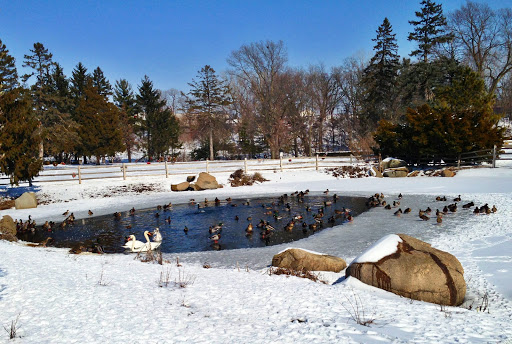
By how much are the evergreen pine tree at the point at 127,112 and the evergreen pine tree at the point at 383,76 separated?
33939mm

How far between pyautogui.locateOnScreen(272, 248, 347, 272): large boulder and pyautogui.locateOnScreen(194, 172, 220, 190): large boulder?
16399mm

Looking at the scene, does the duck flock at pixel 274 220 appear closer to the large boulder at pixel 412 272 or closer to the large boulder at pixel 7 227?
the large boulder at pixel 7 227

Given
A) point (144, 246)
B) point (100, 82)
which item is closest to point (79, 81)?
point (100, 82)

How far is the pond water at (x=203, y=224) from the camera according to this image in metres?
10.6

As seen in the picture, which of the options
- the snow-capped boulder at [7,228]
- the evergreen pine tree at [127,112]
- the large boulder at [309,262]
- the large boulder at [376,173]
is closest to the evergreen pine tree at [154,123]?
the evergreen pine tree at [127,112]

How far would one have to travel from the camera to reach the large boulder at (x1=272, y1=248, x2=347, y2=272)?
704 centimetres

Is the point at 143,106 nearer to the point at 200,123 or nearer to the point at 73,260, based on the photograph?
the point at 200,123

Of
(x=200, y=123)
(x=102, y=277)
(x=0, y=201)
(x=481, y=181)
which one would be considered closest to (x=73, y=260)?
(x=102, y=277)

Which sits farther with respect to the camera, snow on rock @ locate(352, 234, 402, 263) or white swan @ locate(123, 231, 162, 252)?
white swan @ locate(123, 231, 162, 252)

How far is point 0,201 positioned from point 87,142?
22369 mm

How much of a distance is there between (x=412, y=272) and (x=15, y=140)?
839 inches

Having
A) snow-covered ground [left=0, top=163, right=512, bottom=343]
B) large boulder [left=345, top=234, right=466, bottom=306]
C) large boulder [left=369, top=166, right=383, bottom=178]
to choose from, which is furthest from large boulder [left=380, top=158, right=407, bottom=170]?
large boulder [left=345, top=234, right=466, bottom=306]

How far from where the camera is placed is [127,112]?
168 feet

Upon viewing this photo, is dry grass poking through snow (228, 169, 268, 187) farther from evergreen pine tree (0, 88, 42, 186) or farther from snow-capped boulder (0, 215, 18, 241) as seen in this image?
snow-capped boulder (0, 215, 18, 241)
